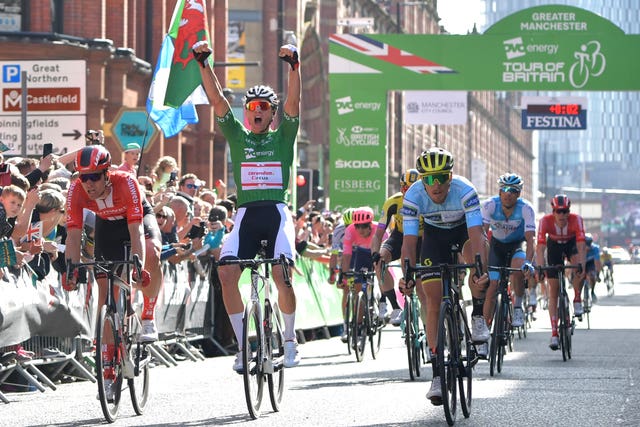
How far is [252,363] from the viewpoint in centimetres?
987

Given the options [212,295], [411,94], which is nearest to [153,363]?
[212,295]

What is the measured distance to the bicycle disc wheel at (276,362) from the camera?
33.4 feet

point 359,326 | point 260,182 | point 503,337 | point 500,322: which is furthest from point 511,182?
point 260,182

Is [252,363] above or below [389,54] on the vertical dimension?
below

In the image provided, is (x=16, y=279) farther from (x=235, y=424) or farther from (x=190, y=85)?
(x=190, y=85)

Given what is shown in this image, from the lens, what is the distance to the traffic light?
3538cm

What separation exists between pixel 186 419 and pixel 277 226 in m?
1.45

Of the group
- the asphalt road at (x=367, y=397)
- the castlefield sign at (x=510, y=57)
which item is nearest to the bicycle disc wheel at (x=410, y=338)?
the asphalt road at (x=367, y=397)

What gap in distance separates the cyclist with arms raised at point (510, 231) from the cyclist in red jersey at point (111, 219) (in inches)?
199

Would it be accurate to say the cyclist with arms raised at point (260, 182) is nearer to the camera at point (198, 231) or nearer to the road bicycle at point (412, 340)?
the road bicycle at point (412, 340)

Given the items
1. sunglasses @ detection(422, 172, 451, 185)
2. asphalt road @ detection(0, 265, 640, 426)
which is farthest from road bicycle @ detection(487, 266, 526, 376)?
sunglasses @ detection(422, 172, 451, 185)

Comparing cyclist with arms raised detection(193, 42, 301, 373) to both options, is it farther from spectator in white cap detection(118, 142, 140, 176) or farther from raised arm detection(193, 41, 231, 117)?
spectator in white cap detection(118, 142, 140, 176)

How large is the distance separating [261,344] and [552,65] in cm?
2580

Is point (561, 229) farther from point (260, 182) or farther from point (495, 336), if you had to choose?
point (260, 182)
